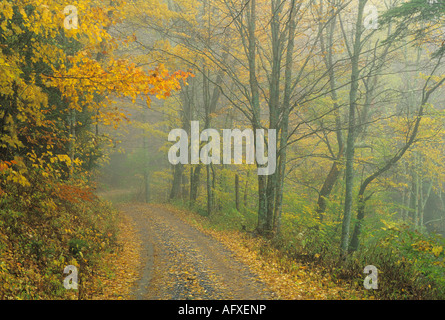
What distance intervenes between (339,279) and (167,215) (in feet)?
38.3

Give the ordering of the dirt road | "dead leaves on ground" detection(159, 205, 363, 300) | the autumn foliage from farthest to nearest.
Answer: the dirt road < "dead leaves on ground" detection(159, 205, 363, 300) < the autumn foliage

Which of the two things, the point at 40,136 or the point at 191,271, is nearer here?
the point at 191,271

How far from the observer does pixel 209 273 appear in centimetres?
739

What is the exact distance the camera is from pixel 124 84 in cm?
574

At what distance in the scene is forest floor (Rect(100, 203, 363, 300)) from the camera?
611 cm

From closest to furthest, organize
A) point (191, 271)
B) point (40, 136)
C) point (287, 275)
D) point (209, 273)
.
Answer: point (287, 275)
point (209, 273)
point (191, 271)
point (40, 136)

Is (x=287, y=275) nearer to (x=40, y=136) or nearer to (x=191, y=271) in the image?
(x=191, y=271)

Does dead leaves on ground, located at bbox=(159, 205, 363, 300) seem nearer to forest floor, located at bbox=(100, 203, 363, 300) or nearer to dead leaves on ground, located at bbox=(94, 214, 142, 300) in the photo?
forest floor, located at bbox=(100, 203, 363, 300)

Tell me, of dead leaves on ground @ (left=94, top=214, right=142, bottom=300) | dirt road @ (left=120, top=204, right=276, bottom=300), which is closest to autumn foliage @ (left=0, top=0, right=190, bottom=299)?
dead leaves on ground @ (left=94, top=214, right=142, bottom=300)

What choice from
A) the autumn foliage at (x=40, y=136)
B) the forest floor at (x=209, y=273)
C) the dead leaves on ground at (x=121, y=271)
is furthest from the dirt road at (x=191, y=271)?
the autumn foliage at (x=40, y=136)

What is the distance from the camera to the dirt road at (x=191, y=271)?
616cm

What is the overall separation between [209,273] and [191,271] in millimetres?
510

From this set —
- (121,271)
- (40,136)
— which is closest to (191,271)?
(121,271)

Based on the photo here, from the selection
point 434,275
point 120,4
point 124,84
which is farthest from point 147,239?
point 120,4
